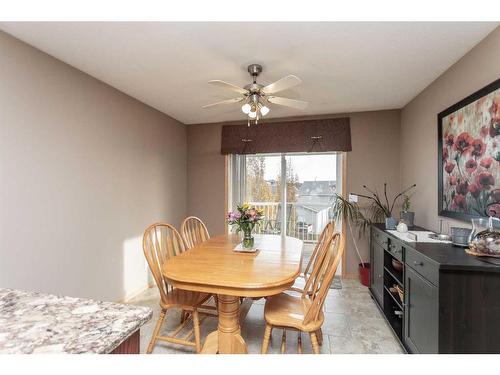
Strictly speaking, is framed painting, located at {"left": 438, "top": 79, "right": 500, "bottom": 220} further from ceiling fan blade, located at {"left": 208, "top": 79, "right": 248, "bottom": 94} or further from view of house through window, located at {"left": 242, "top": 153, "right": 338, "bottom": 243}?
ceiling fan blade, located at {"left": 208, "top": 79, "right": 248, "bottom": 94}

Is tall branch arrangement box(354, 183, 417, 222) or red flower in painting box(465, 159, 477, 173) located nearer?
red flower in painting box(465, 159, 477, 173)

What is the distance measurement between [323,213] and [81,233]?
3173mm

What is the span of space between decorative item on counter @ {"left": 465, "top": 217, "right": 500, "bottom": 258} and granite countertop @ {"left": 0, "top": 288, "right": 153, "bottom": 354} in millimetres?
1917

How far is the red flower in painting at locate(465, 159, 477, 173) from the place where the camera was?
1877 millimetres

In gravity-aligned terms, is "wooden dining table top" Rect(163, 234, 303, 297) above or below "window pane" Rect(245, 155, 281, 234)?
below

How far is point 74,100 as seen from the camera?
88.4 inches

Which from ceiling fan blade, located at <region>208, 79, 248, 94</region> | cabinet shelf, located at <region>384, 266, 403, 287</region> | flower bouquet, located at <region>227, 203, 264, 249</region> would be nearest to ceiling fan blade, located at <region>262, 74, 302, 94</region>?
ceiling fan blade, located at <region>208, 79, 248, 94</region>

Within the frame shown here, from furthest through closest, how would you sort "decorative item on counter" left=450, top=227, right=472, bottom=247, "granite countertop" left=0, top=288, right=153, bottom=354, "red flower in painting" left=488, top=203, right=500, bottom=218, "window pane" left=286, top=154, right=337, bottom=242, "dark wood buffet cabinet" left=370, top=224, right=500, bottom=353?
1. "window pane" left=286, top=154, right=337, bottom=242
2. "decorative item on counter" left=450, top=227, right=472, bottom=247
3. "red flower in painting" left=488, top=203, right=500, bottom=218
4. "dark wood buffet cabinet" left=370, top=224, right=500, bottom=353
5. "granite countertop" left=0, top=288, right=153, bottom=354

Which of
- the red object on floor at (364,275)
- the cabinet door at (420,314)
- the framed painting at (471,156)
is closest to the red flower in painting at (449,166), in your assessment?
the framed painting at (471,156)

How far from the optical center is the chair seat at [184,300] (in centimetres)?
188

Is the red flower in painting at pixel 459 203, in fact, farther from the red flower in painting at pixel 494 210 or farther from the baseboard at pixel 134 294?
the baseboard at pixel 134 294

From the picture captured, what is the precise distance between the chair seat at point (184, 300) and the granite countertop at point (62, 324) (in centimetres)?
118

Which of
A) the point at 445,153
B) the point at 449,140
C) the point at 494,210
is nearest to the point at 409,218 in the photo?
the point at 445,153
